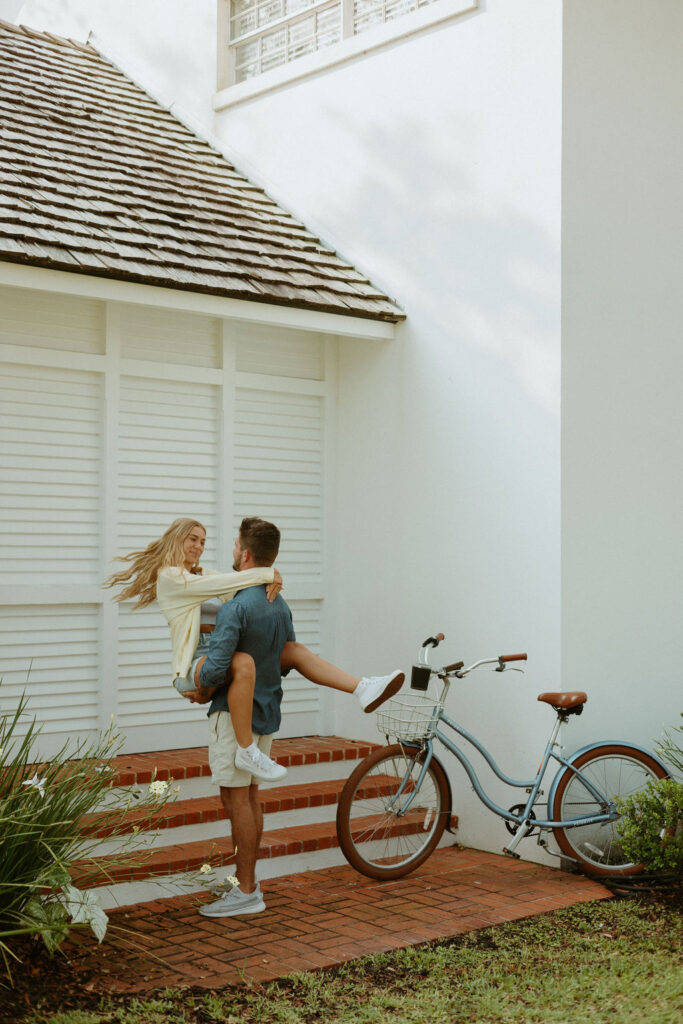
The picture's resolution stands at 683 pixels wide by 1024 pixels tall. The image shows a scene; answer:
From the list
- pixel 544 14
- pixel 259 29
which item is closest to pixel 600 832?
pixel 544 14

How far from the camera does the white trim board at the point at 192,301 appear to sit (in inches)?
244

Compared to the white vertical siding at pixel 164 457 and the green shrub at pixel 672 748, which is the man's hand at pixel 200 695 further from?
the green shrub at pixel 672 748

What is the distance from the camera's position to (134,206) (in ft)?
24.4

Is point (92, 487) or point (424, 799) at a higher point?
point (92, 487)

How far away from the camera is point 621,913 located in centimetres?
578

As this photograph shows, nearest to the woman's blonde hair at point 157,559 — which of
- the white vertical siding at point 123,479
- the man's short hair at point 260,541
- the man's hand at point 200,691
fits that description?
the man's short hair at point 260,541

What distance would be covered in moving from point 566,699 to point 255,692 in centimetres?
181

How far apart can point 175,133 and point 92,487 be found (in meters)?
3.81

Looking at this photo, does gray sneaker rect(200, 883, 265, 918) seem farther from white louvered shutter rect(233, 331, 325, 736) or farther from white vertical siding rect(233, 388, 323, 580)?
white vertical siding rect(233, 388, 323, 580)

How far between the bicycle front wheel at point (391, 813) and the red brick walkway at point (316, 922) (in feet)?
0.48

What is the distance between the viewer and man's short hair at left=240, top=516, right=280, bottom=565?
18.6 ft

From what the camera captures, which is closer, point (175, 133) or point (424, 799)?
point (424, 799)

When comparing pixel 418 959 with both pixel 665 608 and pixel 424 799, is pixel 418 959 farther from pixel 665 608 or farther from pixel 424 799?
pixel 665 608

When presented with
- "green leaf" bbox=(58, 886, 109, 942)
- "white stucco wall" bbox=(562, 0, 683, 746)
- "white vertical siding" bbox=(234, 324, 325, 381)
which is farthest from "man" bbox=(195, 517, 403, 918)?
"white vertical siding" bbox=(234, 324, 325, 381)
